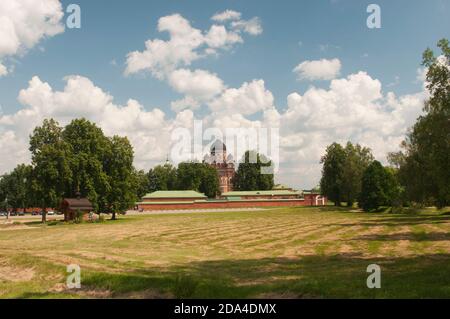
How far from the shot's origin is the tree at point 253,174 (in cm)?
14800

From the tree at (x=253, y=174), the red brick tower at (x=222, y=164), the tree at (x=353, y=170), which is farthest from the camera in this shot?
the red brick tower at (x=222, y=164)

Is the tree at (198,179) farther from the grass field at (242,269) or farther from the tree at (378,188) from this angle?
the grass field at (242,269)

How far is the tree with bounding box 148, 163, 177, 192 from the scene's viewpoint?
488 ft

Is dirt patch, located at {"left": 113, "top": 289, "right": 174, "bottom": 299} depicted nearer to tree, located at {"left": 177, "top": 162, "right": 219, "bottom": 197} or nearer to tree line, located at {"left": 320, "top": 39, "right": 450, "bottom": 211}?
tree line, located at {"left": 320, "top": 39, "right": 450, "bottom": 211}

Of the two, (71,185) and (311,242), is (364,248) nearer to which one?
(311,242)

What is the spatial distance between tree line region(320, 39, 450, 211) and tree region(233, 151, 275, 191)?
160 ft

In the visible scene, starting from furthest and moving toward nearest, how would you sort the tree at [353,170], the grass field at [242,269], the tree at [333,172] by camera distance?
the tree at [333,172] → the tree at [353,170] → the grass field at [242,269]

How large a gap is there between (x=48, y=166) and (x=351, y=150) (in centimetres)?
6519

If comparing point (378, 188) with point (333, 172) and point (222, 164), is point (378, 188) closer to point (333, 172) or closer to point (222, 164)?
point (333, 172)

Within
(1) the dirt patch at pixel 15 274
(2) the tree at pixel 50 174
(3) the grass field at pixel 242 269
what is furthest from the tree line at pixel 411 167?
(2) the tree at pixel 50 174

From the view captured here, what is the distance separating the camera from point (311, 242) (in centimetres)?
2762

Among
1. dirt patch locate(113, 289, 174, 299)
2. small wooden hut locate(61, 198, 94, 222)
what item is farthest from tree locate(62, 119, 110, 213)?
dirt patch locate(113, 289, 174, 299)

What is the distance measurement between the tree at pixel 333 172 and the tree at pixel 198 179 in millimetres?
52635
